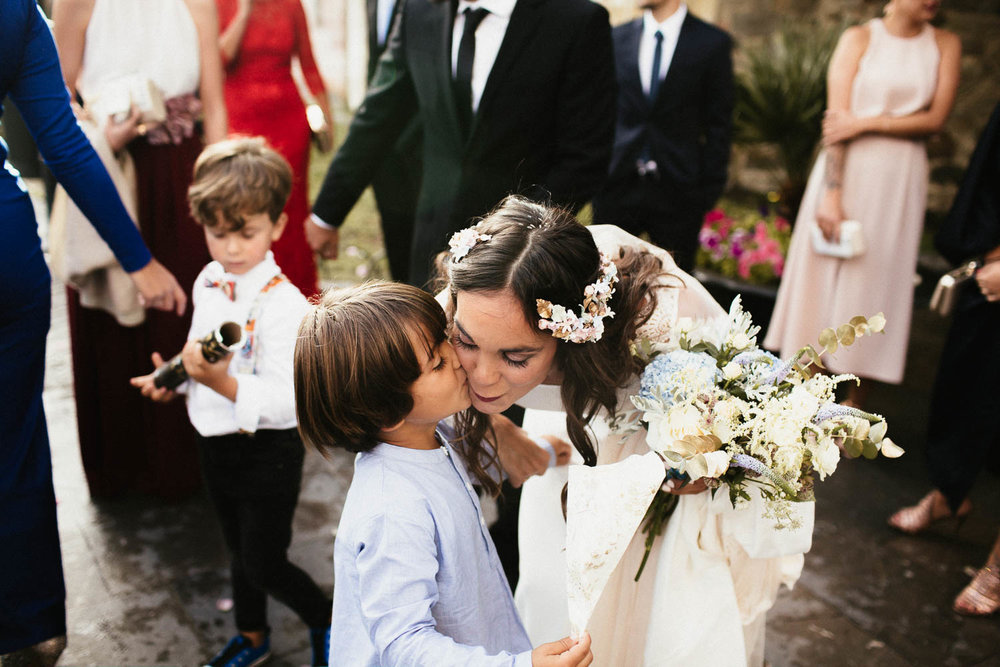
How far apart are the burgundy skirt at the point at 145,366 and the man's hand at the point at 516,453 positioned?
5.73ft

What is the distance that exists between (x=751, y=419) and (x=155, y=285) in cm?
191

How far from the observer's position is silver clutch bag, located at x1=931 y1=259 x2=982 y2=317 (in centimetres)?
316

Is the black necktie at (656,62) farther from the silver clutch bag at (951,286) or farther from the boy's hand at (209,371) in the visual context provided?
the boy's hand at (209,371)

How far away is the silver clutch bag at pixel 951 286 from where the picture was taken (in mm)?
3160

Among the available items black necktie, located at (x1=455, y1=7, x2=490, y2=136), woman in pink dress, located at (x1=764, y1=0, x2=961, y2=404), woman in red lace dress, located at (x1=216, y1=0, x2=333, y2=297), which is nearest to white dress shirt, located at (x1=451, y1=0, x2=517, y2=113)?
black necktie, located at (x1=455, y1=7, x2=490, y2=136)

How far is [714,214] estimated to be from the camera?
5641 millimetres

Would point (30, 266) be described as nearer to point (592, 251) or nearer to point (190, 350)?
point (190, 350)

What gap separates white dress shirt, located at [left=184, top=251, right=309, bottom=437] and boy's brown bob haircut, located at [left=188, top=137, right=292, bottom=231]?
0.16 meters

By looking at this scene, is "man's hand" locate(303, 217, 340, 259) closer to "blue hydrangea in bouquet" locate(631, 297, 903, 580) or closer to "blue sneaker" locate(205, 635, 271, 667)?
"blue sneaker" locate(205, 635, 271, 667)

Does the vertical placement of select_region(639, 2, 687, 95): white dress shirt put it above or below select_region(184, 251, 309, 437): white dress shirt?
above

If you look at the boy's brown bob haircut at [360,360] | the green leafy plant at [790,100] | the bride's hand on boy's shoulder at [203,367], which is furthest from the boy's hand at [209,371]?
the green leafy plant at [790,100]

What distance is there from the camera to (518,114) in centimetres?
282

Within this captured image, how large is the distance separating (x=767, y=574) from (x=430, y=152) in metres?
1.88

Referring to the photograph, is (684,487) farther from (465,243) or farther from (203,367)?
(203,367)
